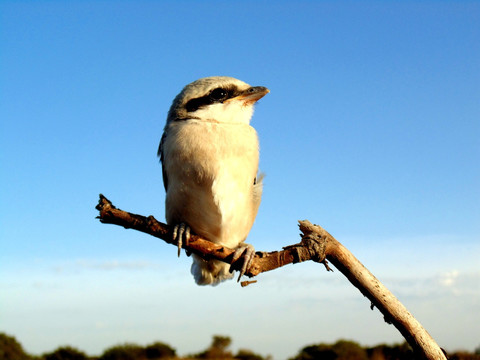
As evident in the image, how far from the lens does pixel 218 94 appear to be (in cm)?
502

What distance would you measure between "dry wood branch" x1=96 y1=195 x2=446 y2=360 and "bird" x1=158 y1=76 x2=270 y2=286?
15 centimetres

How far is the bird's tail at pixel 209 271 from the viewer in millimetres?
5133

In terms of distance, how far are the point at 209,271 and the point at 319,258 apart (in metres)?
1.47

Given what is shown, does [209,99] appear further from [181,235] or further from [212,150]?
[181,235]

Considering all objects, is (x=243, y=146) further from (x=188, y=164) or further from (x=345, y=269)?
(x=345, y=269)

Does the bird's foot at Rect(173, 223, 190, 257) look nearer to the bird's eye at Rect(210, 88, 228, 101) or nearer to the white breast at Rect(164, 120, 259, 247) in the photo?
the white breast at Rect(164, 120, 259, 247)

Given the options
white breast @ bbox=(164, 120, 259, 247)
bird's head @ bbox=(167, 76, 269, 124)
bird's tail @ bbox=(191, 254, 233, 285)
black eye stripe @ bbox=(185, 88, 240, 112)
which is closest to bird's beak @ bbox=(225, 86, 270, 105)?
bird's head @ bbox=(167, 76, 269, 124)

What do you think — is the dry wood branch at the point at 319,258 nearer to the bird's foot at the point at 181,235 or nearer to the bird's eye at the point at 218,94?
the bird's foot at the point at 181,235

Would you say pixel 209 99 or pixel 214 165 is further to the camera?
pixel 209 99

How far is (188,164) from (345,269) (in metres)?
1.83

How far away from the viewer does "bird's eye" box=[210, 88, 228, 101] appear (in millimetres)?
4992

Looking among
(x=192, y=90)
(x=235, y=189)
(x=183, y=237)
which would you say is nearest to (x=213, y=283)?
(x=183, y=237)

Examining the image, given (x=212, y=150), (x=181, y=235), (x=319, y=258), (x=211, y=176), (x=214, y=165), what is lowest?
(x=319, y=258)

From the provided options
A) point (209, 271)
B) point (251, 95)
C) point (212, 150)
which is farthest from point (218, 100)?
point (209, 271)
